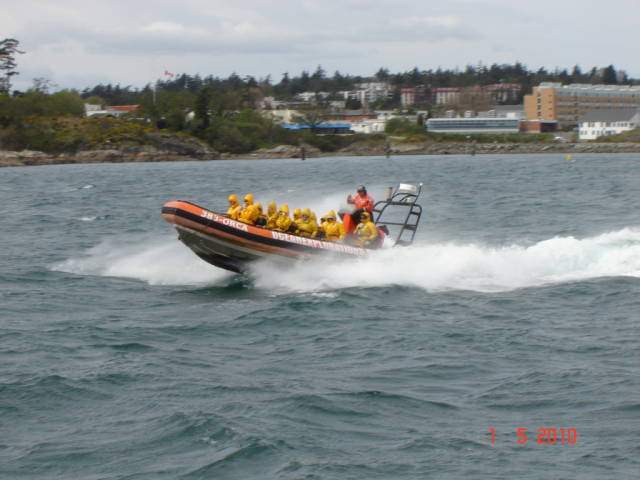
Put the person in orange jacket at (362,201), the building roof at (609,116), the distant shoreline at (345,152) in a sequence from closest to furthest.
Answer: the person in orange jacket at (362,201) → the distant shoreline at (345,152) → the building roof at (609,116)

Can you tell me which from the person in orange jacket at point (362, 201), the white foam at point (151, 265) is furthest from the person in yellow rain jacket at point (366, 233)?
the white foam at point (151, 265)

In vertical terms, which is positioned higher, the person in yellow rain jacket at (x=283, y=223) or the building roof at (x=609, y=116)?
the building roof at (x=609, y=116)

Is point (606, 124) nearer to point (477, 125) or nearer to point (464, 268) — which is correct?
point (477, 125)

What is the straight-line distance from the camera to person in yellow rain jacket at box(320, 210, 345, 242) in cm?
1861

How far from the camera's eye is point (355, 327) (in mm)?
14820

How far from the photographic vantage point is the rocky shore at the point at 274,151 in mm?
100875

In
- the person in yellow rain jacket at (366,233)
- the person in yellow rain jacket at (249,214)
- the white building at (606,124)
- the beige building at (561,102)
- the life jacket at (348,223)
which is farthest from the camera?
the beige building at (561,102)

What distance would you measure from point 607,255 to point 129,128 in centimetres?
9799

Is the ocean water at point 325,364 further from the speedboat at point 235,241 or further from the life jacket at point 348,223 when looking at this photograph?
the life jacket at point 348,223

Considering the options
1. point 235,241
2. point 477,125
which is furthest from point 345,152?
point 235,241

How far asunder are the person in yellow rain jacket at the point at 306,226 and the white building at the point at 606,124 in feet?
447

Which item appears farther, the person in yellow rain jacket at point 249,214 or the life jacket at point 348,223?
the life jacket at point 348,223

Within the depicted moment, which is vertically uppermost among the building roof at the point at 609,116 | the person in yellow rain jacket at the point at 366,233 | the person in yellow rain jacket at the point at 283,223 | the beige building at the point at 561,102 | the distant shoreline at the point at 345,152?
the beige building at the point at 561,102
